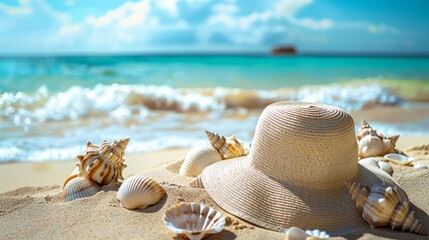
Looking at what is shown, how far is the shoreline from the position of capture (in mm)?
4855

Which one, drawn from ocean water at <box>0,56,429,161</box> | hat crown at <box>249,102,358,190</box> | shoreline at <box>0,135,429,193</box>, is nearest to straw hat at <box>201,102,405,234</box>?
hat crown at <box>249,102,358,190</box>

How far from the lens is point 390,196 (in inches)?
110

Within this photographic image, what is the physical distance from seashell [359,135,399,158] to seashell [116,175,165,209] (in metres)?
2.64

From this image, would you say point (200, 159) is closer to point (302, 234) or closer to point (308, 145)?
point (308, 145)

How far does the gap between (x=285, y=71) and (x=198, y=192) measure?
19571 mm

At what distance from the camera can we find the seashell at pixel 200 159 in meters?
3.97

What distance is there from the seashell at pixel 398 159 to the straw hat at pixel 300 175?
161 centimetres

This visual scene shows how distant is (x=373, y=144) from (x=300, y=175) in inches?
83.3

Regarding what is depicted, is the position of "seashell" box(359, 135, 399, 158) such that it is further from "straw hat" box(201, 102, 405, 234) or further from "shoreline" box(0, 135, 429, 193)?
"shoreline" box(0, 135, 429, 193)

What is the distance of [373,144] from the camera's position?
4668 millimetres

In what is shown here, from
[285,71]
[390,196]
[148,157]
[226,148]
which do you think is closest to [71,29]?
[285,71]

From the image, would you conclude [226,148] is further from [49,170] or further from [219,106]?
[219,106]

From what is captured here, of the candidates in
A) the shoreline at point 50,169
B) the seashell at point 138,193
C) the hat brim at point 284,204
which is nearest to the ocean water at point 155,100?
the shoreline at point 50,169

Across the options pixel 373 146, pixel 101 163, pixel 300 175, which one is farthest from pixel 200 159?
pixel 373 146
